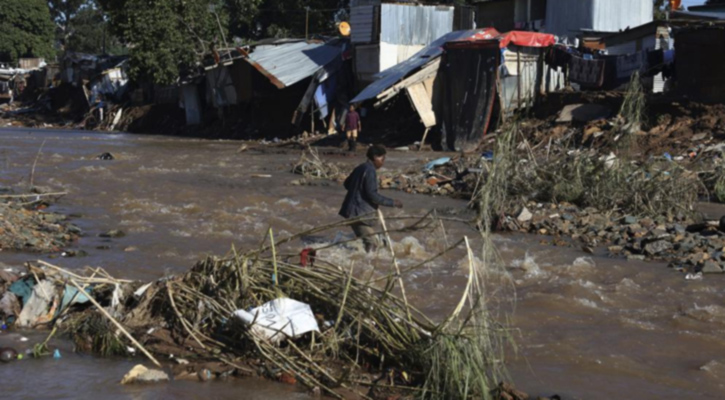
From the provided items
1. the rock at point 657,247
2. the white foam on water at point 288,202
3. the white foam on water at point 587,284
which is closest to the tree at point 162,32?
the white foam on water at point 288,202

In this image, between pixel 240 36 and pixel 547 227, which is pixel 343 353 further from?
pixel 240 36

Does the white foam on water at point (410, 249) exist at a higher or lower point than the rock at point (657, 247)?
lower

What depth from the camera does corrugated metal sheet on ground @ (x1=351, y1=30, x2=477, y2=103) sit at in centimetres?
1966

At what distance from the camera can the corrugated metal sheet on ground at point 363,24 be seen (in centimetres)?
2283

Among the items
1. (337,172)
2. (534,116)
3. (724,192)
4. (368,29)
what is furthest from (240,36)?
(724,192)

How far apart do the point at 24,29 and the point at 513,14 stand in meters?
34.8

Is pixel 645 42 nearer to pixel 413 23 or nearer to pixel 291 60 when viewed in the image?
pixel 413 23

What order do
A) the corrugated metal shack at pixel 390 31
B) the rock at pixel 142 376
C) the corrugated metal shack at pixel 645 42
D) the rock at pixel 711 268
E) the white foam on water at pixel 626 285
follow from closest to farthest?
the rock at pixel 142 376
the white foam on water at pixel 626 285
the rock at pixel 711 268
the corrugated metal shack at pixel 645 42
the corrugated metal shack at pixel 390 31

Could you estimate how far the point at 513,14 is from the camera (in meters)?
25.5

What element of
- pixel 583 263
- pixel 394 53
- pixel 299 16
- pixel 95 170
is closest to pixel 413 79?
pixel 394 53

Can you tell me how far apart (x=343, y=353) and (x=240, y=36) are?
34.7 metres

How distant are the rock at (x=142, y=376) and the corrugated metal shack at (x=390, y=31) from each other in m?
18.8

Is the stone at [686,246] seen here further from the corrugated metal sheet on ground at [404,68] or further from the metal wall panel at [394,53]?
the metal wall panel at [394,53]

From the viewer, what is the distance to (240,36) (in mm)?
37906
